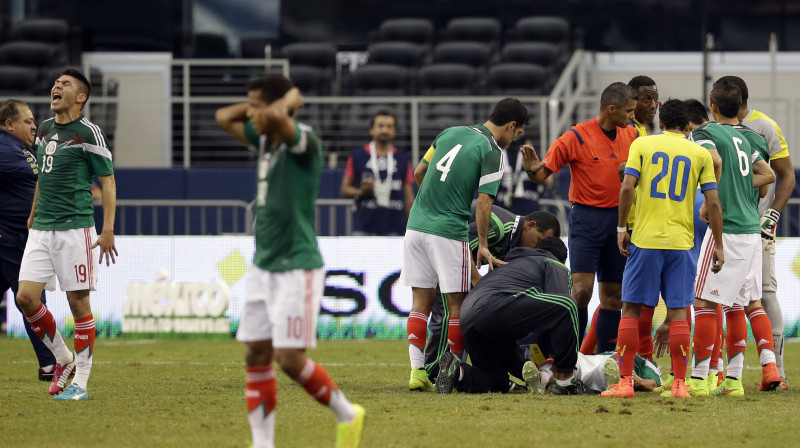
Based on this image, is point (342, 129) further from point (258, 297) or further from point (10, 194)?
point (258, 297)

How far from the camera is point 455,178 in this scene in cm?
809

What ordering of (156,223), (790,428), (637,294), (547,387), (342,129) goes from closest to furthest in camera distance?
(790,428)
(637,294)
(547,387)
(156,223)
(342,129)

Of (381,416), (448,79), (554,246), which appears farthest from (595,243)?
(448,79)

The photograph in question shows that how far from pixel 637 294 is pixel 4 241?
16.8ft

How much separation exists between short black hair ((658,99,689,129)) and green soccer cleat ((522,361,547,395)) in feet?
6.27

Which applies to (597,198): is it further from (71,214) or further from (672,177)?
(71,214)

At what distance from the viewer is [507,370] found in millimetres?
8328

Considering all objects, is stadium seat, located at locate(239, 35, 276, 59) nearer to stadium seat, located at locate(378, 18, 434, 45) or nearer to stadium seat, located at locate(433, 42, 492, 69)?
stadium seat, located at locate(378, 18, 434, 45)

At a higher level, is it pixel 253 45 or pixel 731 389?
pixel 253 45

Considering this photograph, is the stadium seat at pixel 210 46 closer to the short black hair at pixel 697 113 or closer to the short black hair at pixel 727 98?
the short black hair at pixel 697 113

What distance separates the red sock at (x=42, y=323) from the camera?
808cm

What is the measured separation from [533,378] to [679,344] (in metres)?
1.06

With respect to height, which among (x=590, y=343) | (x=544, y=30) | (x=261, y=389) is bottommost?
(x=590, y=343)

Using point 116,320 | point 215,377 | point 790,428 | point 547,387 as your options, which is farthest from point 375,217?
point 790,428
